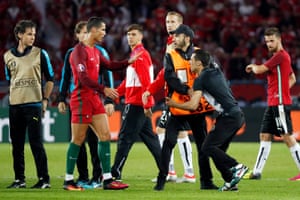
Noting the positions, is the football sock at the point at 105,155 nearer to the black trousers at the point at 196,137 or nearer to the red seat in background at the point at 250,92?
the black trousers at the point at 196,137

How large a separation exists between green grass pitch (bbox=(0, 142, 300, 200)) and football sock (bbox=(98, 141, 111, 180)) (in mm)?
291

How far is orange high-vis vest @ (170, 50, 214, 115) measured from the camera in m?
12.0

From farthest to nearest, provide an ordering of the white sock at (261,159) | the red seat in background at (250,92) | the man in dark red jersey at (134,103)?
the red seat in background at (250,92) < the white sock at (261,159) < the man in dark red jersey at (134,103)

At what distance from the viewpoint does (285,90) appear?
1421cm

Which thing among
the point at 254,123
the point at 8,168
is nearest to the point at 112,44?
the point at 254,123

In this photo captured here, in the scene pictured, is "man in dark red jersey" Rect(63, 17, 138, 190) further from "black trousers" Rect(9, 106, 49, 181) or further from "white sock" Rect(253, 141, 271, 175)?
"white sock" Rect(253, 141, 271, 175)

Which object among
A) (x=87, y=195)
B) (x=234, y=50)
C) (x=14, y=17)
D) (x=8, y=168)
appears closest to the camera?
(x=87, y=195)

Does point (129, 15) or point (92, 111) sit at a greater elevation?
point (129, 15)

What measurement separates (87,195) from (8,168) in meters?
5.32

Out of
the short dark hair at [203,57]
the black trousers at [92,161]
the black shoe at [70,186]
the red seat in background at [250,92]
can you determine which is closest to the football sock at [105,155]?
the black shoe at [70,186]

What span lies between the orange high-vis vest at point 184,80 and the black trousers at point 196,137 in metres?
0.11

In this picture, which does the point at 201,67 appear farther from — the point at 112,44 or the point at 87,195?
the point at 112,44

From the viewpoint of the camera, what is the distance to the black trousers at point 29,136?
41.2ft

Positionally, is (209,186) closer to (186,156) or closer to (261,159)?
(186,156)
